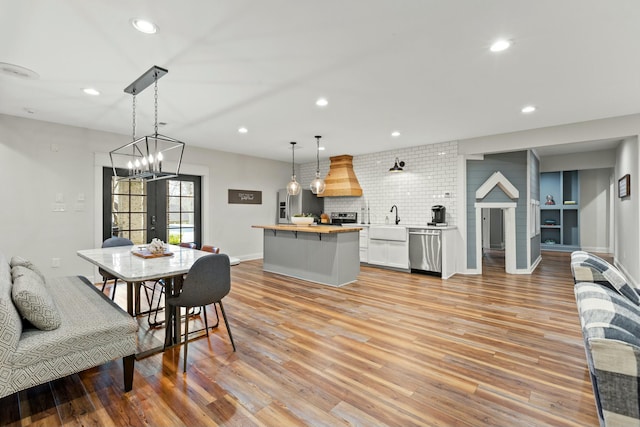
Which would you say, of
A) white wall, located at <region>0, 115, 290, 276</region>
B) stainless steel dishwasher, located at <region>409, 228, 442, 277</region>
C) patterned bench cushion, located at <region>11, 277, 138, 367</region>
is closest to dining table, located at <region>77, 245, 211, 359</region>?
patterned bench cushion, located at <region>11, 277, 138, 367</region>

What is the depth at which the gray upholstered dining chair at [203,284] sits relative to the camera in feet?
8.06

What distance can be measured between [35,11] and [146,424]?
2744 mm

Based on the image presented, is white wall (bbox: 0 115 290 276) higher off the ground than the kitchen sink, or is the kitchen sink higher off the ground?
white wall (bbox: 0 115 290 276)

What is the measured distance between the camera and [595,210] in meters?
8.78

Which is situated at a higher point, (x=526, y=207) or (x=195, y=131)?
(x=195, y=131)

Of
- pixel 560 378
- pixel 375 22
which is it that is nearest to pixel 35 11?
pixel 375 22

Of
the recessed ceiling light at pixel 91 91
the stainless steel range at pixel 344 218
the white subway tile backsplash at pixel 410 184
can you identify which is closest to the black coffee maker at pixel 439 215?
the white subway tile backsplash at pixel 410 184

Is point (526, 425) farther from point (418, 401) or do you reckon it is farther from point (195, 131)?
point (195, 131)

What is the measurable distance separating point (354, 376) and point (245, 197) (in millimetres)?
5820

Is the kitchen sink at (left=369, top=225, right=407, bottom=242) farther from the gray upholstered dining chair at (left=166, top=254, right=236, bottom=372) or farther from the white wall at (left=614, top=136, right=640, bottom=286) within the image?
the gray upholstered dining chair at (left=166, top=254, right=236, bottom=372)

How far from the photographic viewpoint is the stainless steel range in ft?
24.8

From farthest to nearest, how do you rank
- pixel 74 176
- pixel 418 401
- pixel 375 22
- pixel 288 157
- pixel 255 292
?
pixel 288 157
pixel 74 176
pixel 255 292
pixel 375 22
pixel 418 401

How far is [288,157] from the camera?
7.84m

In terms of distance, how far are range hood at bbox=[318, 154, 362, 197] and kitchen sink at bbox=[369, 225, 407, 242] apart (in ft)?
3.83
